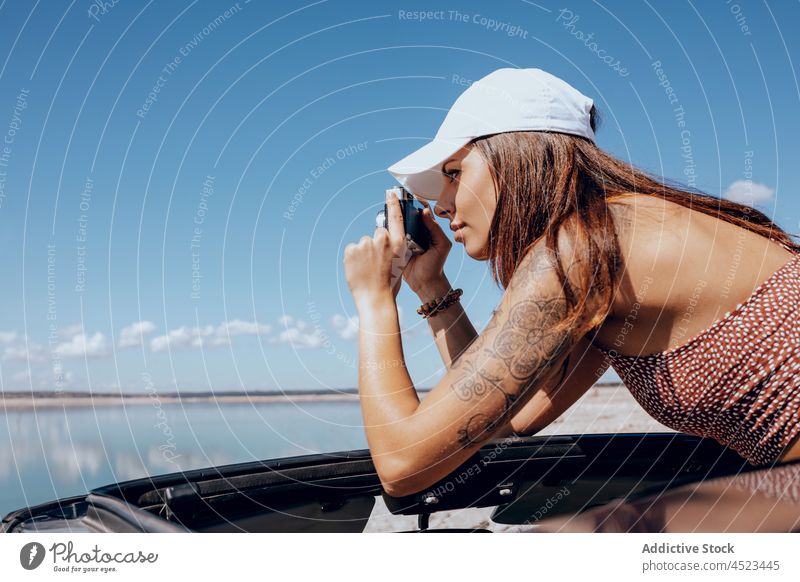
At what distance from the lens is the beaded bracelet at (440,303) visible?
2.53 metres

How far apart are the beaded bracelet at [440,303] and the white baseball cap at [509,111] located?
58 cm

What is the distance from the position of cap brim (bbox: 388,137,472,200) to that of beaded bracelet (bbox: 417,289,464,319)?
1.46 feet

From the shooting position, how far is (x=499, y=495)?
92.5 inches

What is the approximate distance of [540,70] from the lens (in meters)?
1.99

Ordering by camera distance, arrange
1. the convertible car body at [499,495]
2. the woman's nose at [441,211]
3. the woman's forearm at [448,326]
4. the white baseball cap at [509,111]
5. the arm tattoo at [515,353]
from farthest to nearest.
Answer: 1. the woman's forearm at [448,326]
2. the woman's nose at [441,211]
3. the white baseball cap at [509,111]
4. the arm tattoo at [515,353]
5. the convertible car body at [499,495]

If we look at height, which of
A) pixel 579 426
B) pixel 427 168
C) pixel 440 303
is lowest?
pixel 579 426

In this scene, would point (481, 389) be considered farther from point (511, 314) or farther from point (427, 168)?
point (427, 168)

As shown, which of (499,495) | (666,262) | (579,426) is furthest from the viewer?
(579,426)

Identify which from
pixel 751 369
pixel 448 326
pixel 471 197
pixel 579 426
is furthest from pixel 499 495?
pixel 579 426

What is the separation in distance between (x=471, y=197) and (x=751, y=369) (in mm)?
834

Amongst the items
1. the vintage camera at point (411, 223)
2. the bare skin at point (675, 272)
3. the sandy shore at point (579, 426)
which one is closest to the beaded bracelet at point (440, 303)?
the vintage camera at point (411, 223)

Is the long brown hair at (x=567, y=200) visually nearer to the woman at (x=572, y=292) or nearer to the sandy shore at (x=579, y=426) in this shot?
the woman at (x=572, y=292)
